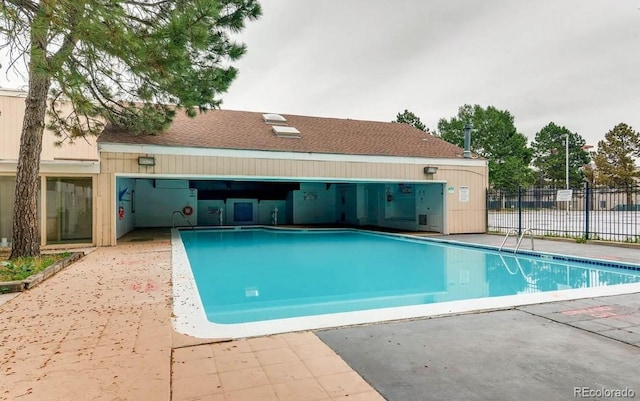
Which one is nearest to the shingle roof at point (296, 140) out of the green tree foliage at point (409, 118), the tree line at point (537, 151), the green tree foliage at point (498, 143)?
the tree line at point (537, 151)

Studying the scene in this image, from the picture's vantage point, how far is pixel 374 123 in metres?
19.0

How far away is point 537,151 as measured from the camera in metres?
46.6

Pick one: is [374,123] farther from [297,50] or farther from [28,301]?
[28,301]

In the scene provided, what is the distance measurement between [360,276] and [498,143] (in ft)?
128

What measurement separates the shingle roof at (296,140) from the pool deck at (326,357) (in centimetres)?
817

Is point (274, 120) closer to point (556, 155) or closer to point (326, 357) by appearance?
point (326, 357)

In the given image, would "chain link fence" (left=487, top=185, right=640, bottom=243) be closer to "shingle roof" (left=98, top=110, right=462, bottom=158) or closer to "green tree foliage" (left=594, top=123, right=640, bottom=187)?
"shingle roof" (left=98, top=110, right=462, bottom=158)

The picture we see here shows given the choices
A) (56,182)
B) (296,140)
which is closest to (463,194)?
(296,140)

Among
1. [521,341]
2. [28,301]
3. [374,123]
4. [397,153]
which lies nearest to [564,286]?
[521,341]

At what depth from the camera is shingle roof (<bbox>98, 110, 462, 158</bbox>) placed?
11820 mm

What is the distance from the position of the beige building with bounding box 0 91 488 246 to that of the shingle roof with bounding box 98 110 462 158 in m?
0.06

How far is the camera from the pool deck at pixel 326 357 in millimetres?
2303

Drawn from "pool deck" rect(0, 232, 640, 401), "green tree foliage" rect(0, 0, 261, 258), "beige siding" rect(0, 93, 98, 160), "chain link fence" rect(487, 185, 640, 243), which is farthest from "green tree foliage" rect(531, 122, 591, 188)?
"green tree foliage" rect(0, 0, 261, 258)

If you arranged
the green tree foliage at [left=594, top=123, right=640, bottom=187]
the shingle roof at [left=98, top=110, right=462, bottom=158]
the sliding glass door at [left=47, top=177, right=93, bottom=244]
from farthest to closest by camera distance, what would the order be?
the green tree foliage at [left=594, top=123, right=640, bottom=187] < the shingle roof at [left=98, top=110, right=462, bottom=158] < the sliding glass door at [left=47, top=177, right=93, bottom=244]
